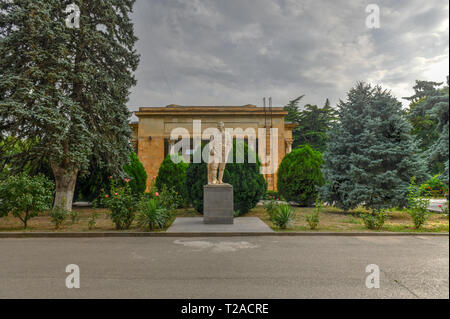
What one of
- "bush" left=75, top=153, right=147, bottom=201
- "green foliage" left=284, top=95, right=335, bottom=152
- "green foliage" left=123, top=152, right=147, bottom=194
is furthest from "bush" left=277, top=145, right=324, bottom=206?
"green foliage" left=284, top=95, right=335, bottom=152

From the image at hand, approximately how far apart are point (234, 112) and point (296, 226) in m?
18.7

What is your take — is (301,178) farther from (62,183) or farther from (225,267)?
(62,183)

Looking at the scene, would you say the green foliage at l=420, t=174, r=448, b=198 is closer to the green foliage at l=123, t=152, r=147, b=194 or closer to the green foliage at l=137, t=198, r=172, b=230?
the green foliage at l=137, t=198, r=172, b=230

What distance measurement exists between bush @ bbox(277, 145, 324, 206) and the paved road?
313 inches

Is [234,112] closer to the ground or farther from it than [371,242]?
farther from it

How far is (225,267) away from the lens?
16.7 ft

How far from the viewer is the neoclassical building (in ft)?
85.9

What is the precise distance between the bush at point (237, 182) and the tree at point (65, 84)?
434 centimetres

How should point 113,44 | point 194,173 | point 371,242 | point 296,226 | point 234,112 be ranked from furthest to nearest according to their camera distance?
1. point 234,112
2. point 113,44
3. point 194,173
4. point 296,226
5. point 371,242

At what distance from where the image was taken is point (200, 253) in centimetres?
616

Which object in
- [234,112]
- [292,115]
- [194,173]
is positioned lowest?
[194,173]
